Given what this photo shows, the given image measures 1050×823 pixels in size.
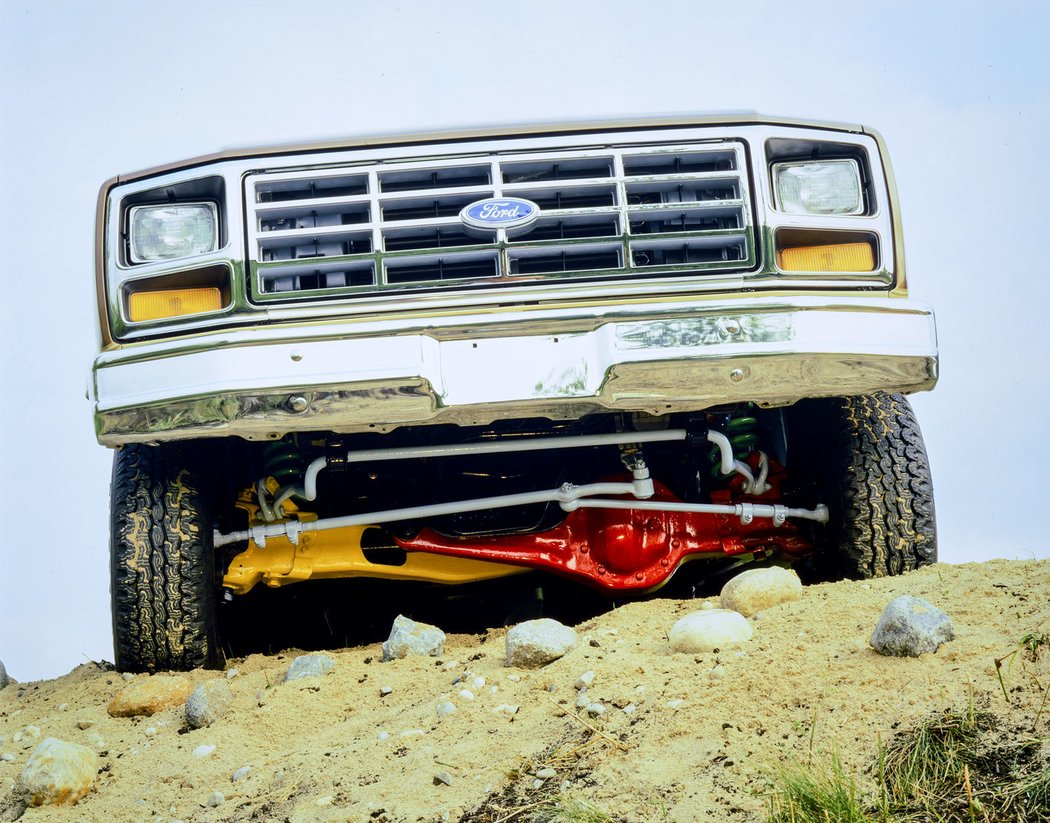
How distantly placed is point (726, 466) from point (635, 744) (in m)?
1.61

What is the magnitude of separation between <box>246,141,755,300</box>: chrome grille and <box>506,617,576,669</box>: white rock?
1064 mm

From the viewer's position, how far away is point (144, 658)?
166 inches

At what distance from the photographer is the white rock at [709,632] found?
3367mm

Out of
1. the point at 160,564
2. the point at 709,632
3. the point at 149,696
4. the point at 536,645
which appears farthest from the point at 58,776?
the point at 709,632

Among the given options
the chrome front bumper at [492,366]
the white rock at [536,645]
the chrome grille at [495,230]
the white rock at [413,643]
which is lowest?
the white rock at [413,643]

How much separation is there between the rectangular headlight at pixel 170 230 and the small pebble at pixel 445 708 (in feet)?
5.38

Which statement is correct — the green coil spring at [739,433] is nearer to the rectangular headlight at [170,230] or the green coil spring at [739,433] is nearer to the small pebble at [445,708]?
the small pebble at [445,708]

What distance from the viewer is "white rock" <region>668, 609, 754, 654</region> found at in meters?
3.37

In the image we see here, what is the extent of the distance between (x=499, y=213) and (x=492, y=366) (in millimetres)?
547

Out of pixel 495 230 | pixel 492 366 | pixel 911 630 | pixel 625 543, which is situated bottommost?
pixel 625 543

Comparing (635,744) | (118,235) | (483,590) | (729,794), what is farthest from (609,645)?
(118,235)

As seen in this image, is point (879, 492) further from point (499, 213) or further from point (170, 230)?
point (170, 230)

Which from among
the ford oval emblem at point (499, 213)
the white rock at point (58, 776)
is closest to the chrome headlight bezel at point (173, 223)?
the ford oval emblem at point (499, 213)

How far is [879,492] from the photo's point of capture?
4.27m
